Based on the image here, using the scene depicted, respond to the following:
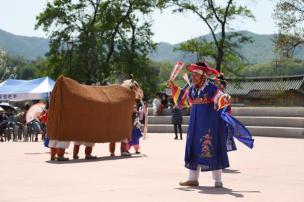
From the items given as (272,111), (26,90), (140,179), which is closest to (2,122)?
(26,90)

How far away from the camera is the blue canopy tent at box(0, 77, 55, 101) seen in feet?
89.1

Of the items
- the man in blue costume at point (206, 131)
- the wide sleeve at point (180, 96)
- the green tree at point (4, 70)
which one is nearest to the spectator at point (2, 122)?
the wide sleeve at point (180, 96)

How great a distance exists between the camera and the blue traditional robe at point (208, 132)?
8523mm

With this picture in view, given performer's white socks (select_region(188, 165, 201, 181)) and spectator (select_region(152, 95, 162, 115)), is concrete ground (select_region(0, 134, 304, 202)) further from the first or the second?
spectator (select_region(152, 95, 162, 115))

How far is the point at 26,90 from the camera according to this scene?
27438 millimetres

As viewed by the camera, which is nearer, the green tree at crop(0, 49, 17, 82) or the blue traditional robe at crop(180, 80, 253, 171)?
the blue traditional robe at crop(180, 80, 253, 171)

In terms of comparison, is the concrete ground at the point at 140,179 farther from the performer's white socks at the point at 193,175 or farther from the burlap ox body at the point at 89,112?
the burlap ox body at the point at 89,112

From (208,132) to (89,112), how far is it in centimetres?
497

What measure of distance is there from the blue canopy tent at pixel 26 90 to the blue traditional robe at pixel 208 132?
740 inches

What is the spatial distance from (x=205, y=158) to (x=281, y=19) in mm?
20401

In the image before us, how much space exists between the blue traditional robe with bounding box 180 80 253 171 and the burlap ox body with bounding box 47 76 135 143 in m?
4.42

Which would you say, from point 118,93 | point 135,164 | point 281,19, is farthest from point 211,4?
point 135,164

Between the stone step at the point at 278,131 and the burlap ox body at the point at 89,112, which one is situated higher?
the burlap ox body at the point at 89,112

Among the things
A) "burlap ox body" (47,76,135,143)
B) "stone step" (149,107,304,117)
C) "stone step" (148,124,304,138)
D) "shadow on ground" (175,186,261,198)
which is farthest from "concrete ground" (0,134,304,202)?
"stone step" (149,107,304,117)
